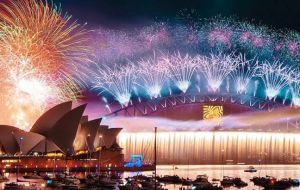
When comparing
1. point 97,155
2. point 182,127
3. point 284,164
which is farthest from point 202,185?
point 284,164

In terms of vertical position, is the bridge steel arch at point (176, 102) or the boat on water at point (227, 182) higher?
the bridge steel arch at point (176, 102)

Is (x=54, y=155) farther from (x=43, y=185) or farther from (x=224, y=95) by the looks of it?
(x=224, y=95)

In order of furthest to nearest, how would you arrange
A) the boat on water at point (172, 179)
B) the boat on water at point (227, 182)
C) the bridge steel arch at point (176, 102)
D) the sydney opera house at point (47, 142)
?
the bridge steel arch at point (176, 102), the sydney opera house at point (47, 142), the boat on water at point (172, 179), the boat on water at point (227, 182)

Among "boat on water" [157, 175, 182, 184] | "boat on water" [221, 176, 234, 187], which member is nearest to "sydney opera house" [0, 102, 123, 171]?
"boat on water" [157, 175, 182, 184]

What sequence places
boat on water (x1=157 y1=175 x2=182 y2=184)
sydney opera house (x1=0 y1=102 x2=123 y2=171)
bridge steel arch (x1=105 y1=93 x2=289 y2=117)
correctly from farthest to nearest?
bridge steel arch (x1=105 y1=93 x2=289 y2=117) < sydney opera house (x1=0 y1=102 x2=123 y2=171) < boat on water (x1=157 y1=175 x2=182 y2=184)

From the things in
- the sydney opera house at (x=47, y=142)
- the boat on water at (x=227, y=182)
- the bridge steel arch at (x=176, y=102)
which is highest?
the bridge steel arch at (x=176, y=102)

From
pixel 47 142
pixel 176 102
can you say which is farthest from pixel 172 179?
pixel 176 102

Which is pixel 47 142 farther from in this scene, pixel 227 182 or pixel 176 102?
pixel 176 102

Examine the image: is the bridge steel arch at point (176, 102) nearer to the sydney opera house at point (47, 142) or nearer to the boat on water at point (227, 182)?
the sydney opera house at point (47, 142)

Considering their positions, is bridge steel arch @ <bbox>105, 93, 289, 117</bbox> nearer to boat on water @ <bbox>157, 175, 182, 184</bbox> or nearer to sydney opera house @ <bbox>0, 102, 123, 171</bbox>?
sydney opera house @ <bbox>0, 102, 123, 171</bbox>

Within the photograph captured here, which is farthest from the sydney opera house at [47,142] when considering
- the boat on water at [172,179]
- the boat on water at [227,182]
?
the boat on water at [227,182]

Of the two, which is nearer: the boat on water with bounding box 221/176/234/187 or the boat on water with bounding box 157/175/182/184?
the boat on water with bounding box 221/176/234/187
